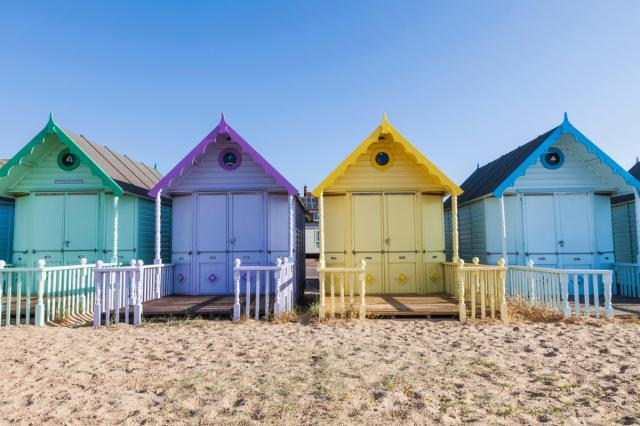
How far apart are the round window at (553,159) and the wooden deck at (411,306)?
16.8 feet

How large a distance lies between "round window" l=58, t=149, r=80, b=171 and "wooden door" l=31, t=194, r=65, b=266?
83 centimetres

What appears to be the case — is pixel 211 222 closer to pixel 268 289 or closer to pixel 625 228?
pixel 268 289

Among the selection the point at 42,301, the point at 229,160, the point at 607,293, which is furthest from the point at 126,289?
the point at 607,293

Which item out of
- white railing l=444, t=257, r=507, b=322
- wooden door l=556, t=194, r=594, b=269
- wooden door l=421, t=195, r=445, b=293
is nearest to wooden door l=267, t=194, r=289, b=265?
wooden door l=421, t=195, r=445, b=293

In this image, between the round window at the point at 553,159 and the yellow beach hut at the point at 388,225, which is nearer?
the yellow beach hut at the point at 388,225

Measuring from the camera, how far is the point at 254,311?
843 cm

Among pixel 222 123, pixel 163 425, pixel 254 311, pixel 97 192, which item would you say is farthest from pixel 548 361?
pixel 97 192

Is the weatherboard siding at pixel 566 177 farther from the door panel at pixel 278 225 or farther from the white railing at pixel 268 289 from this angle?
the white railing at pixel 268 289

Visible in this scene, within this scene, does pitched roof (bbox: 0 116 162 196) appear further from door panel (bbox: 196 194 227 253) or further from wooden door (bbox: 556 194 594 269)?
wooden door (bbox: 556 194 594 269)

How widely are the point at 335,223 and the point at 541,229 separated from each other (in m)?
6.08

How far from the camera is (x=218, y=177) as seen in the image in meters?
10.7

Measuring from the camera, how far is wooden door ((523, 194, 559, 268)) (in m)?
11.3

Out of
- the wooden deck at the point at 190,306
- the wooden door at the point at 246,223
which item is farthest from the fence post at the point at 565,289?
the wooden door at the point at 246,223

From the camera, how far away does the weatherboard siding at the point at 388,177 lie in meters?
10.8
